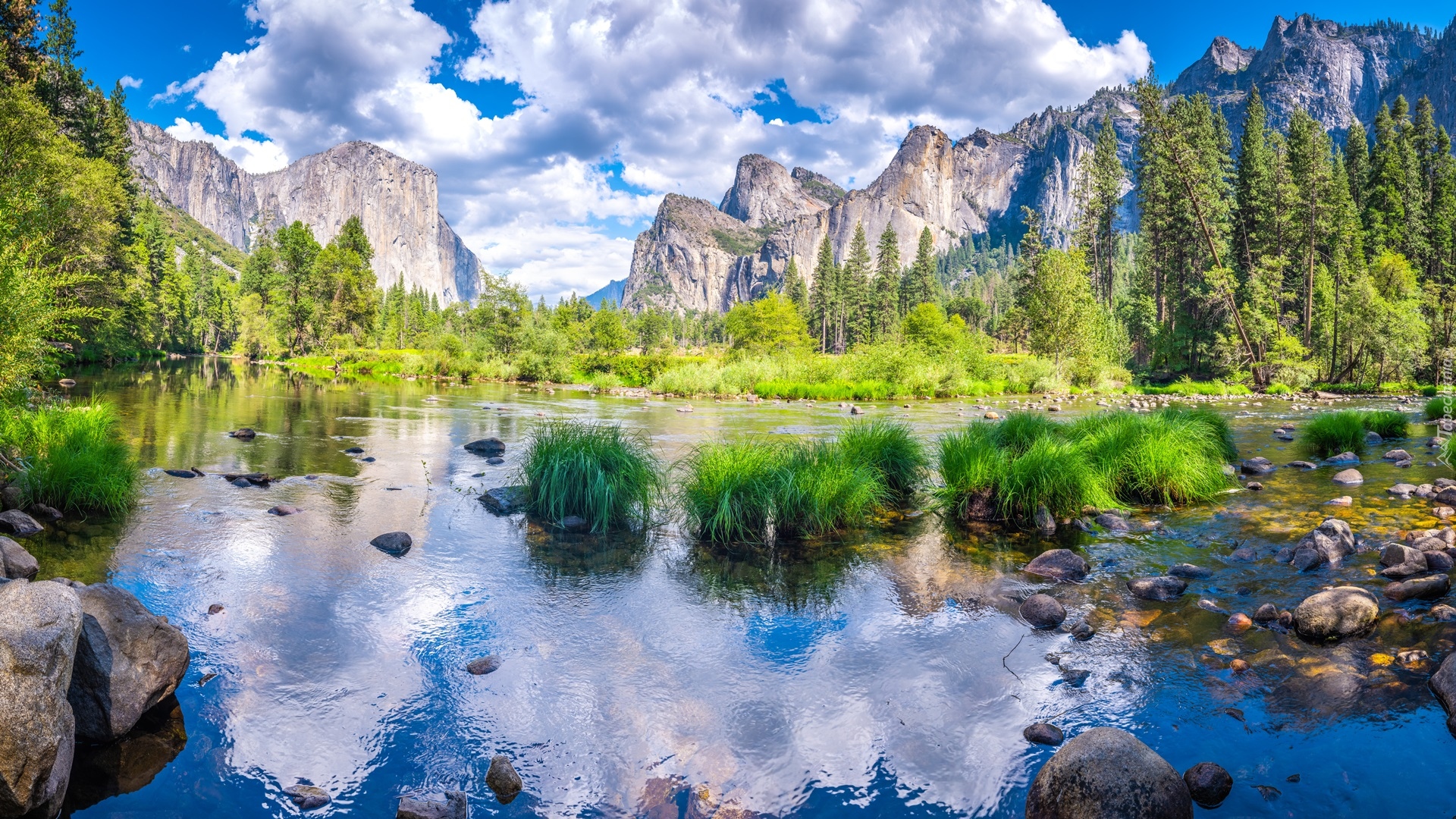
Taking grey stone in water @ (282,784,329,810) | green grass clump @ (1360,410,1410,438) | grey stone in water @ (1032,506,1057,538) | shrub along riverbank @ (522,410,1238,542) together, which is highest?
green grass clump @ (1360,410,1410,438)

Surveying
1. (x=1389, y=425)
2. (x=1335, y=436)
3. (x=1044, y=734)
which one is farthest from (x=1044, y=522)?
(x=1389, y=425)

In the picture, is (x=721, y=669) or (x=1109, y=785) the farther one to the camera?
(x=721, y=669)

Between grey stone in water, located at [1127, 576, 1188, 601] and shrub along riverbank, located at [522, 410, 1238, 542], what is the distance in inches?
115

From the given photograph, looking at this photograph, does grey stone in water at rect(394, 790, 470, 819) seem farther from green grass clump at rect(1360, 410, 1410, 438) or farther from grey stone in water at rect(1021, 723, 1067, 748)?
green grass clump at rect(1360, 410, 1410, 438)

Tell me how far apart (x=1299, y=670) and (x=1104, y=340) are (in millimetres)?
50558

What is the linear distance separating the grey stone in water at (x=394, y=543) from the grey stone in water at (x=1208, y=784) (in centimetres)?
860

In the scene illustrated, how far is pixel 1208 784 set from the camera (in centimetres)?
407

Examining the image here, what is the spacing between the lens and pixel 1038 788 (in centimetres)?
401

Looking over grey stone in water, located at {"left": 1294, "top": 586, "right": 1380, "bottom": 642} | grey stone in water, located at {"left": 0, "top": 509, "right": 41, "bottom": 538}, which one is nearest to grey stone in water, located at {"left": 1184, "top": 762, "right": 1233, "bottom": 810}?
grey stone in water, located at {"left": 1294, "top": 586, "right": 1380, "bottom": 642}

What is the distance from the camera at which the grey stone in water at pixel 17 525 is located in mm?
8758

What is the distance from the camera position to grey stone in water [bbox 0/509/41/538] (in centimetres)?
876

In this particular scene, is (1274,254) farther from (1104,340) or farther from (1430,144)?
(1430,144)

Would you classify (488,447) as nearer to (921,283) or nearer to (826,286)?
(826,286)

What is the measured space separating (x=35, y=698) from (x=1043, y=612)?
766cm
